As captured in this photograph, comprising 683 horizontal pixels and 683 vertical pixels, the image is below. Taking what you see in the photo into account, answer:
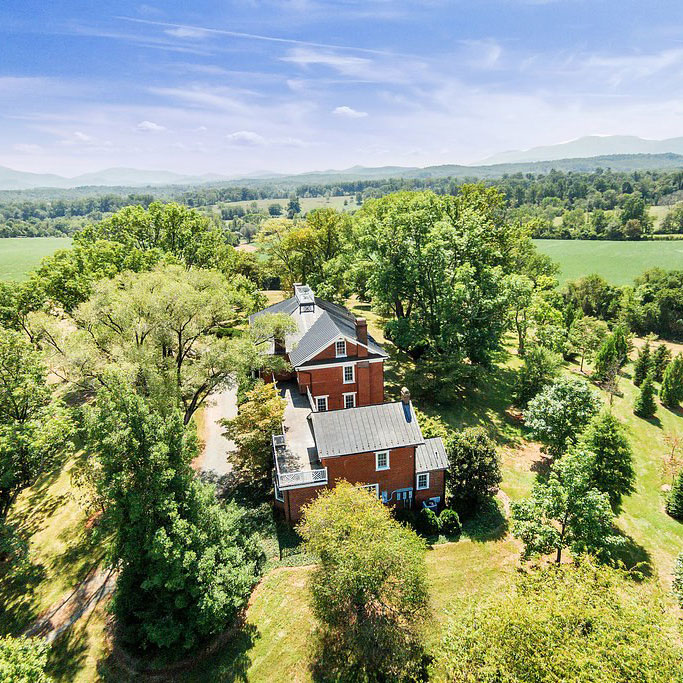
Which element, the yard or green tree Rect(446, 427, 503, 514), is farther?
green tree Rect(446, 427, 503, 514)

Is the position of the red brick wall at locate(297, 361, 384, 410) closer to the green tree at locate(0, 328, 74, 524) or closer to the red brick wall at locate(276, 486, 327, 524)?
the red brick wall at locate(276, 486, 327, 524)

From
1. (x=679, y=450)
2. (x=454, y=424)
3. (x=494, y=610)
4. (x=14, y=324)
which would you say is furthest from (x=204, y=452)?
(x=679, y=450)

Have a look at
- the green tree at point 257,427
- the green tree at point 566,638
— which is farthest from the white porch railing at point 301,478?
the green tree at point 566,638

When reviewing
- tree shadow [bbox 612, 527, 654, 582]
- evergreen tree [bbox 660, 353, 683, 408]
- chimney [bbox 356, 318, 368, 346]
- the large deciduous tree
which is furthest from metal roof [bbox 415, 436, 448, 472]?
evergreen tree [bbox 660, 353, 683, 408]

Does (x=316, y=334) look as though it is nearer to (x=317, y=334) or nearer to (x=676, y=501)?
(x=317, y=334)

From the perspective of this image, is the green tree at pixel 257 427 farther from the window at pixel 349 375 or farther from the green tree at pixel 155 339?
the window at pixel 349 375

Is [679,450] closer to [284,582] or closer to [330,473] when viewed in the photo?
[330,473]

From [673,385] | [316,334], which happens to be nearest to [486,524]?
[316,334]
